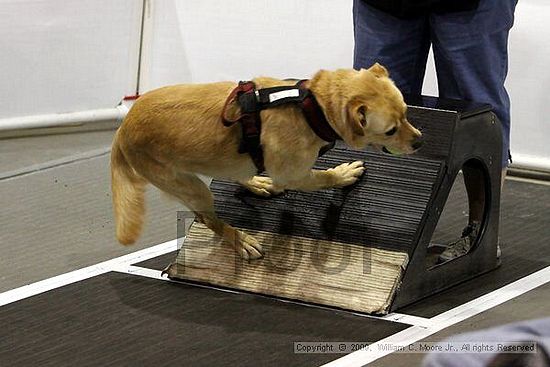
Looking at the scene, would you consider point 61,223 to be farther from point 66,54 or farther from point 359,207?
point 66,54

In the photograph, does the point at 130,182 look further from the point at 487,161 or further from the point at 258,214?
the point at 487,161

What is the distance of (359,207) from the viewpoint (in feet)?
9.50

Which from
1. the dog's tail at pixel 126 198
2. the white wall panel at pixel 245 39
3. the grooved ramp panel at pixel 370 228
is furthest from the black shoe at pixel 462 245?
the white wall panel at pixel 245 39

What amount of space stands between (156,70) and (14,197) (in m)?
1.43

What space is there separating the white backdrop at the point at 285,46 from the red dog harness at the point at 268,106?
1806 millimetres

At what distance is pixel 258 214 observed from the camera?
3033 mm

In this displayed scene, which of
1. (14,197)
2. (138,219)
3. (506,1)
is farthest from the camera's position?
(14,197)

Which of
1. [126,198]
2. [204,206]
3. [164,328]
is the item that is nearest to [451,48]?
[204,206]

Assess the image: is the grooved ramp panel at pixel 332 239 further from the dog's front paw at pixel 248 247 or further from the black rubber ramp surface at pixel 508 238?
the black rubber ramp surface at pixel 508 238

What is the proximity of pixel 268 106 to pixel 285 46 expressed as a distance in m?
2.16

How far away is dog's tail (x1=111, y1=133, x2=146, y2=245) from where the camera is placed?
9.36 ft

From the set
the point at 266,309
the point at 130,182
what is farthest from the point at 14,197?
the point at 266,309

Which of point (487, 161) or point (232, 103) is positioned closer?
point (232, 103)

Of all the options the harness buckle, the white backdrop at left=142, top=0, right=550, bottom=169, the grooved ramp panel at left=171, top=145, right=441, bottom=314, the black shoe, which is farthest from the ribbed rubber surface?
the white backdrop at left=142, top=0, right=550, bottom=169
